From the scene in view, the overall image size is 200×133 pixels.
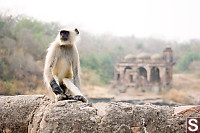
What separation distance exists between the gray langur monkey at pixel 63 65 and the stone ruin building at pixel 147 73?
2131 cm

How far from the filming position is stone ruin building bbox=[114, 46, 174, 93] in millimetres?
24625

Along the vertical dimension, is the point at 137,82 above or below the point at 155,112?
below

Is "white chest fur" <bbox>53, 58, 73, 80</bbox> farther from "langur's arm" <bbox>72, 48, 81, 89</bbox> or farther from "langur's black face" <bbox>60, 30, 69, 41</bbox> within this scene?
"langur's black face" <bbox>60, 30, 69, 41</bbox>

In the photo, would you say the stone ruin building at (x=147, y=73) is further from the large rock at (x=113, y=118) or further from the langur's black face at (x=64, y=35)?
the large rock at (x=113, y=118)

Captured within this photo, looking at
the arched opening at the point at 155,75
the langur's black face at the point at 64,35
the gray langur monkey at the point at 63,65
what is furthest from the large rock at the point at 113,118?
the arched opening at the point at 155,75

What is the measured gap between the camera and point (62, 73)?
3.65m

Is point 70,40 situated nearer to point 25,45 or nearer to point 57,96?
point 57,96

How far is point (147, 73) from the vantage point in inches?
989

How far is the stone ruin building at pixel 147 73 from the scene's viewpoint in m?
24.6

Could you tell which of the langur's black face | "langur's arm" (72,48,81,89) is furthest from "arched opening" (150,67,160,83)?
the langur's black face

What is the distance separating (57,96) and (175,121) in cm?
153

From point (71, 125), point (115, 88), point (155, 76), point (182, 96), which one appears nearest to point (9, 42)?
point (71, 125)

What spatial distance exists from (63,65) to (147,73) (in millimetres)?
22265

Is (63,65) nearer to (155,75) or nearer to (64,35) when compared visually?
(64,35)
